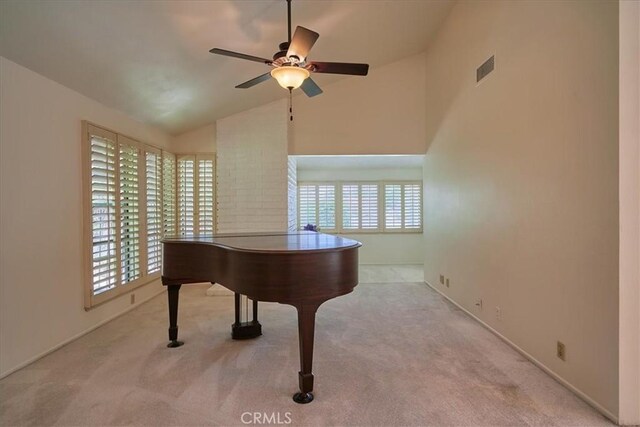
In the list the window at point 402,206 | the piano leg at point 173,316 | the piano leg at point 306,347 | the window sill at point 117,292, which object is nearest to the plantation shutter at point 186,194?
the window sill at point 117,292

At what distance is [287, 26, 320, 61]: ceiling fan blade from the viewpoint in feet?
6.81

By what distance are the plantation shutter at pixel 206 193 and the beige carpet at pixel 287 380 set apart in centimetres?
194

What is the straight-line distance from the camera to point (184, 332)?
320cm

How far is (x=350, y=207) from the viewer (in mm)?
7312

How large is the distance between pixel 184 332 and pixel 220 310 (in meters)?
0.72

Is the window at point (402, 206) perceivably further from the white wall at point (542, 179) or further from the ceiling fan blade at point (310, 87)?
the ceiling fan blade at point (310, 87)

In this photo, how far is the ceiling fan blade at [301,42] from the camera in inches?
81.7

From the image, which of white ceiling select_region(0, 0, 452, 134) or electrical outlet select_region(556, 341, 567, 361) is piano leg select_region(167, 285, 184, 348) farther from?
electrical outlet select_region(556, 341, 567, 361)

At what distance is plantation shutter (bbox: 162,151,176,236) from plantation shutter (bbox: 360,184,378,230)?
156 inches

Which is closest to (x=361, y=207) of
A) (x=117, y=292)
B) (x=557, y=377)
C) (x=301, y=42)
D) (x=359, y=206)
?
(x=359, y=206)

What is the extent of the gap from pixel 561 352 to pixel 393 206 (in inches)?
204

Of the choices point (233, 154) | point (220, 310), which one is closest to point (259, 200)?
point (233, 154)

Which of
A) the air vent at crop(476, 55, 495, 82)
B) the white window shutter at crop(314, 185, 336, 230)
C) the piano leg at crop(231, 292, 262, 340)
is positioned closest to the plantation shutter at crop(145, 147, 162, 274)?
the piano leg at crop(231, 292, 262, 340)

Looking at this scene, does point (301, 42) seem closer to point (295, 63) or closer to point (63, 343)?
point (295, 63)
